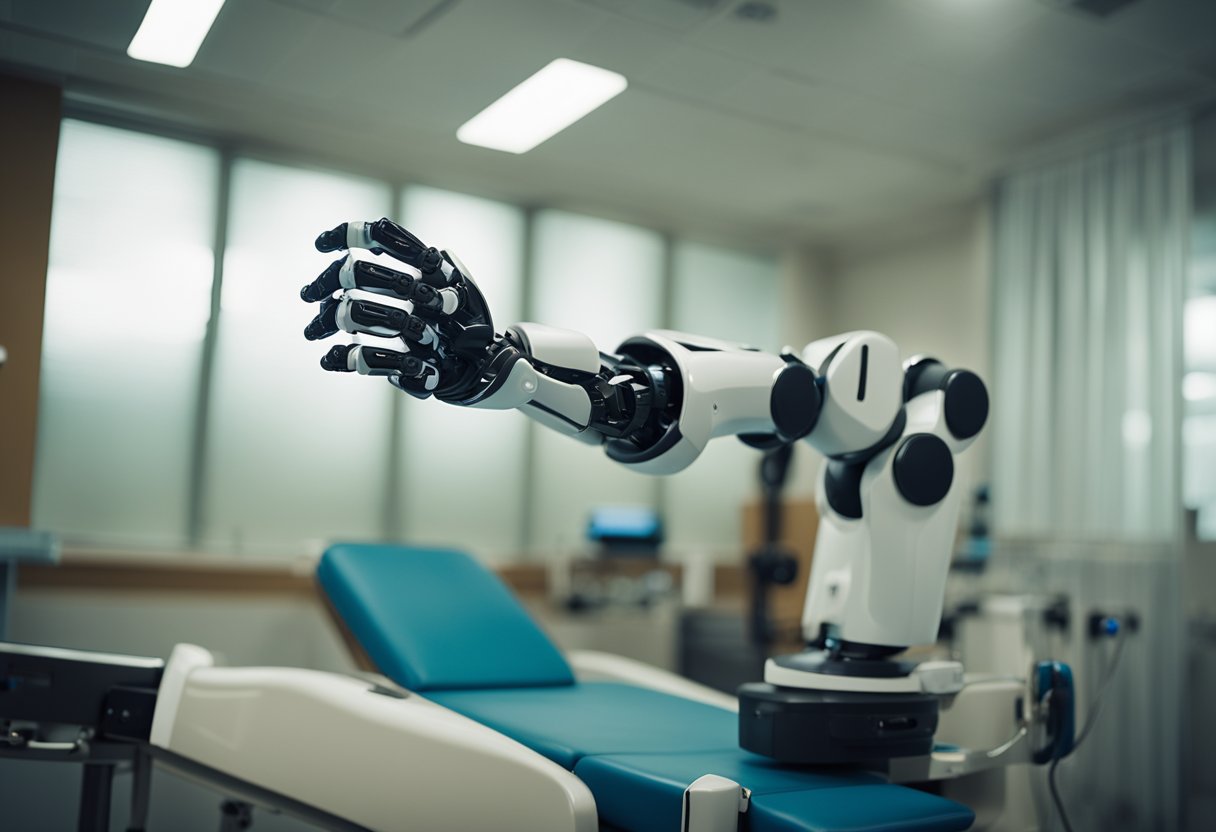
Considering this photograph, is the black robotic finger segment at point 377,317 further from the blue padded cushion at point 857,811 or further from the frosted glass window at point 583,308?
the frosted glass window at point 583,308

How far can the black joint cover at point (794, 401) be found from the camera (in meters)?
1.89

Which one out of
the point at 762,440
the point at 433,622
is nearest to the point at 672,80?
the point at 762,440

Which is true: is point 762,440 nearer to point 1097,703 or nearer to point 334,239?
point 334,239

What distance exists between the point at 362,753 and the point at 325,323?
2.78ft

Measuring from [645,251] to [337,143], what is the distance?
164cm

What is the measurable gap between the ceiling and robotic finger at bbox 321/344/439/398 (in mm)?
1202

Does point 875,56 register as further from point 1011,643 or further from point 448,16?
point 1011,643

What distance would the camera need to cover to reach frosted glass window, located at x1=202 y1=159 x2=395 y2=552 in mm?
3775

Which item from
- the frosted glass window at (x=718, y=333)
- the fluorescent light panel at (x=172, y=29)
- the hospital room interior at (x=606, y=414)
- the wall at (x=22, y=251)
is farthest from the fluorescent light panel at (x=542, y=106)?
the frosted glass window at (x=718, y=333)

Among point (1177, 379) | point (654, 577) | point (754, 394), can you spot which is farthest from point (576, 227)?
point (754, 394)

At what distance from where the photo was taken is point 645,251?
5.07 metres

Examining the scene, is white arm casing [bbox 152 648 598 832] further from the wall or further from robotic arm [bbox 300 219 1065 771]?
the wall

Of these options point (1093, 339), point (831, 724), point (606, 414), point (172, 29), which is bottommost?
point (831, 724)

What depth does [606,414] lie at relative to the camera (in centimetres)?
181
